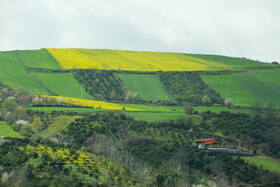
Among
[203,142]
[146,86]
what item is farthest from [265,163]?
[146,86]

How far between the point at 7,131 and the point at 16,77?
68112 mm

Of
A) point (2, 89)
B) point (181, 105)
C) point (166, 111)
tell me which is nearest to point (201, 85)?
A: point (181, 105)

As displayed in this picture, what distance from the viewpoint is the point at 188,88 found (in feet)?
577

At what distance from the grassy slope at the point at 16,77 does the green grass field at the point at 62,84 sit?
12.2 ft

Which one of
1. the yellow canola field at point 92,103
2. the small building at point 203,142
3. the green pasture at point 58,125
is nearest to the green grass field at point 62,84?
the yellow canola field at point 92,103

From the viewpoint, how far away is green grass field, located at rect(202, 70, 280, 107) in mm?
164375

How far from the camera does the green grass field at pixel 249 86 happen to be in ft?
539

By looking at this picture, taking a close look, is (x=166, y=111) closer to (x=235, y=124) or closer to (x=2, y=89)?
(x=235, y=124)

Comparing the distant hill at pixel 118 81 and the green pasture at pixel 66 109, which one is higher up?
the distant hill at pixel 118 81

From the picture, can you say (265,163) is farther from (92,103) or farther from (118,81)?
(118,81)

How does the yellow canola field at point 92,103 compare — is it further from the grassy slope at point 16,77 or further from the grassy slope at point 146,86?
the grassy slope at point 146,86

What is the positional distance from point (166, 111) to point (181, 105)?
15678 mm

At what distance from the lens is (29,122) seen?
125 meters

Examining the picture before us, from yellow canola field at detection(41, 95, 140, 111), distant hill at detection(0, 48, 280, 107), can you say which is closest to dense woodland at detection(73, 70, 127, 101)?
distant hill at detection(0, 48, 280, 107)
